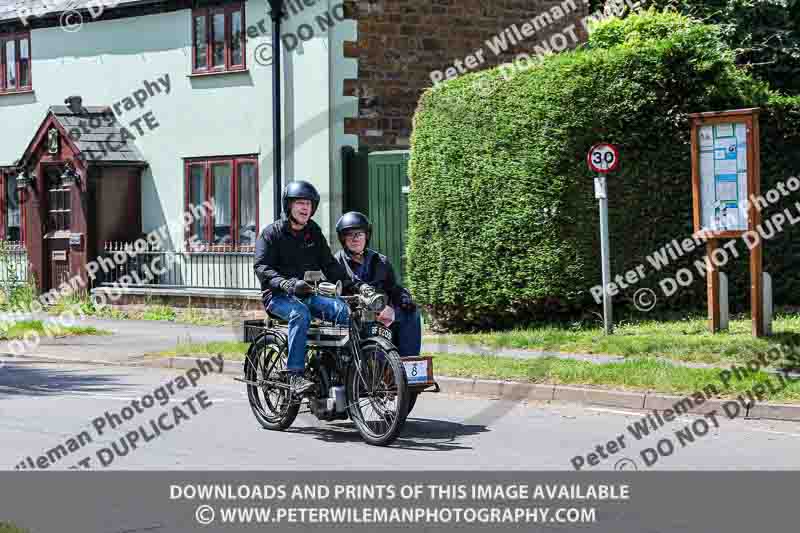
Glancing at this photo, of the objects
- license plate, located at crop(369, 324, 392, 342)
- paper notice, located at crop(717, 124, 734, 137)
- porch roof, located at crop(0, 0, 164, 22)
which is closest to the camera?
license plate, located at crop(369, 324, 392, 342)

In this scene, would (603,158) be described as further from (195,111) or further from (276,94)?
(195,111)

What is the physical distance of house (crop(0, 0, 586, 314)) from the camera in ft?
73.0

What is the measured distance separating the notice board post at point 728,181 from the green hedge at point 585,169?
238 centimetres

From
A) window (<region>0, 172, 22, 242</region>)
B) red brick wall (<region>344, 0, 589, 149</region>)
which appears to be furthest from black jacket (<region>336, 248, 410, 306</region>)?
window (<region>0, 172, 22, 242</region>)

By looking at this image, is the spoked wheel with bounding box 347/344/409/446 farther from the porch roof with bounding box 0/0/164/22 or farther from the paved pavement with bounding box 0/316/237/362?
the porch roof with bounding box 0/0/164/22

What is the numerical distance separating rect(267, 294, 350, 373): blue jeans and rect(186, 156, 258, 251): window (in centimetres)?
1264

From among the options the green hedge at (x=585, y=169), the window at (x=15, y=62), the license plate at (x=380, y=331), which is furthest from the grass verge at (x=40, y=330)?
the license plate at (x=380, y=331)

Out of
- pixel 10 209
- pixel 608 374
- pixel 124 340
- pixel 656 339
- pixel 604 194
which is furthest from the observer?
pixel 10 209

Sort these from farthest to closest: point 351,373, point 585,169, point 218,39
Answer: point 218,39
point 585,169
point 351,373

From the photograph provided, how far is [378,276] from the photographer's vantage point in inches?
432

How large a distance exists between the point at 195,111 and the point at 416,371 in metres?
15.1

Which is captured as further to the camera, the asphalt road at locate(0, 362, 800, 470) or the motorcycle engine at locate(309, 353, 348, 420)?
the motorcycle engine at locate(309, 353, 348, 420)

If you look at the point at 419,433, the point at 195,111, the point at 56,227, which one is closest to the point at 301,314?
the point at 419,433
